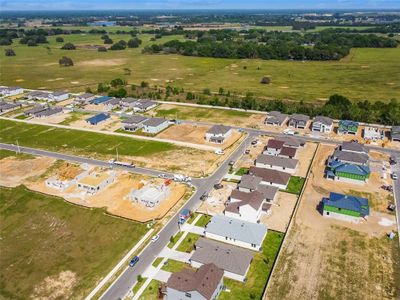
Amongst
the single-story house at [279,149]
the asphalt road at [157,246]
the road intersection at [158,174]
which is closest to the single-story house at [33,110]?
the road intersection at [158,174]

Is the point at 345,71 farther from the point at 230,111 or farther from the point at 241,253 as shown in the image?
the point at 241,253

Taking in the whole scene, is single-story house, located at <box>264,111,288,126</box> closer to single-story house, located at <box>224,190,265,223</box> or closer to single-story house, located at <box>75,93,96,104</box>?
single-story house, located at <box>224,190,265,223</box>

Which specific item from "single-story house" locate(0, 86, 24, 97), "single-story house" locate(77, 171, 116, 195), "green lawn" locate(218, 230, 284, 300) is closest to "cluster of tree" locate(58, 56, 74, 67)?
"single-story house" locate(0, 86, 24, 97)

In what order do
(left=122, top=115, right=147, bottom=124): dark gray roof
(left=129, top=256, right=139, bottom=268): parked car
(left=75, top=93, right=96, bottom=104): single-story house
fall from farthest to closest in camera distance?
(left=75, top=93, right=96, bottom=104): single-story house, (left=122, top=115, right=147, bottom=124): dark gray roof, (left=129, top=256, right=139, bottom=268): parked car

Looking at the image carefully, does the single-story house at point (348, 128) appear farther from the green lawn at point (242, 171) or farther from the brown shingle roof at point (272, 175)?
Answer: the green lawn at point (242, 171)

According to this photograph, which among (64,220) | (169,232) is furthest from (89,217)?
(169,232)

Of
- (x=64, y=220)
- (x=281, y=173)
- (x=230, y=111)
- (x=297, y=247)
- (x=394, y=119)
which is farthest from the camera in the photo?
(x=230, y=111)
